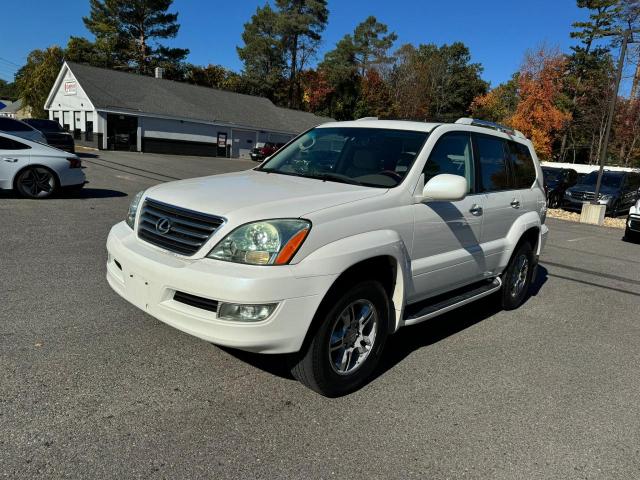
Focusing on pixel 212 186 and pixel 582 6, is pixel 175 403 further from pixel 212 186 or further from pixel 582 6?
pixel 582 6

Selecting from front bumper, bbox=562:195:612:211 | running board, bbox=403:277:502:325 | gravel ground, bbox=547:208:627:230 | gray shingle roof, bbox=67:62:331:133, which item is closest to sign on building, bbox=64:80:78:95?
gray shingle roof, bbox=67:62:331:133

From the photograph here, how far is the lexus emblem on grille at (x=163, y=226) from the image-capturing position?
3.34 meters

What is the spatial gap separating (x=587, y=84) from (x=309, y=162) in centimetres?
4423

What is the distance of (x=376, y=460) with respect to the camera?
110 inches

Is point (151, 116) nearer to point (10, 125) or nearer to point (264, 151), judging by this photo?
point (264, 151)

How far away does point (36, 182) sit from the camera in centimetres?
1033

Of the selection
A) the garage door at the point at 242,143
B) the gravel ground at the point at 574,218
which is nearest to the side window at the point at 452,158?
the gravel ground at the point at 574,218

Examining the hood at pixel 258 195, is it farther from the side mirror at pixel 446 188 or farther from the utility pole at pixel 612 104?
the utility pole at pixel 612 104

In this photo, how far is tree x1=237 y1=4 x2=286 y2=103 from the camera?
59656mm

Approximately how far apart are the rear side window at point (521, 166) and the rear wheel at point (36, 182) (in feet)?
30.0

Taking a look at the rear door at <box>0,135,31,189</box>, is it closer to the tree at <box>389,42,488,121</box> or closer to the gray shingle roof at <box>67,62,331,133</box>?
the gray shingle roof at <box>67,62,331,133</box>

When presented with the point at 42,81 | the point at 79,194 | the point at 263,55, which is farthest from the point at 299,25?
the point at 79,194

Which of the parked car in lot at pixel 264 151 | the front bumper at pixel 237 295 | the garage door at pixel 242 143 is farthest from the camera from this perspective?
the garage door at pixel 242 143

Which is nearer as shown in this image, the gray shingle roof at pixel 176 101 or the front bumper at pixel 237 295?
the front bumper at pixel 237 295
